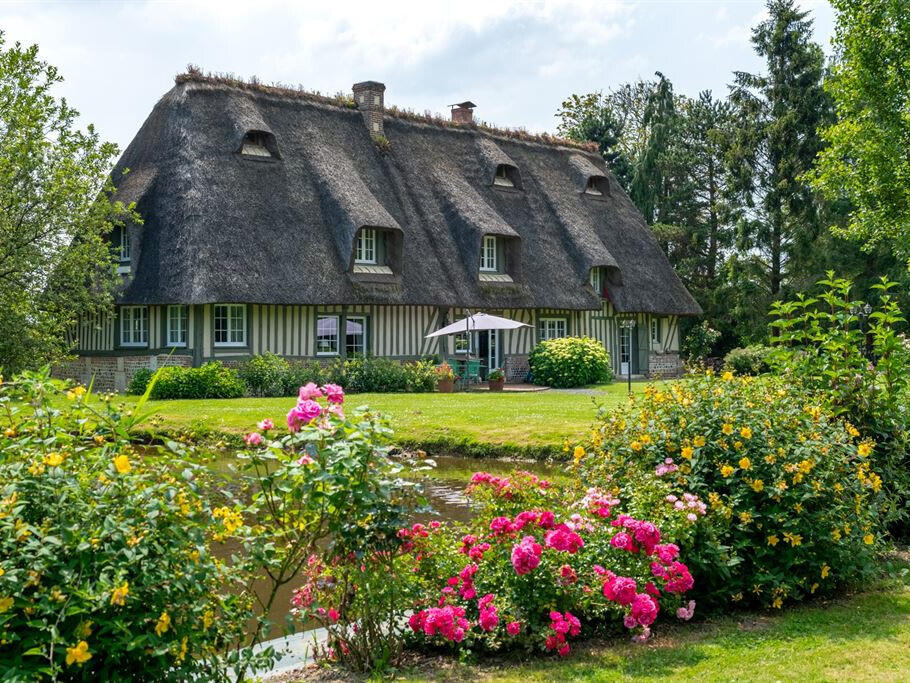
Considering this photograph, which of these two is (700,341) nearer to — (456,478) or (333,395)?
(456,478)

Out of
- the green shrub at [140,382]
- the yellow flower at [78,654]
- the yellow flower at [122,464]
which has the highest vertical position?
the green shrub at [140,382]

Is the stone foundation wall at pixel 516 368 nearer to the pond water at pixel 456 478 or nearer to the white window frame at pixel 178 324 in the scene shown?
the white window frame at pixel 178 324

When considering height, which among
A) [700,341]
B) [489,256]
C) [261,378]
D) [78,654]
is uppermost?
[489,256]

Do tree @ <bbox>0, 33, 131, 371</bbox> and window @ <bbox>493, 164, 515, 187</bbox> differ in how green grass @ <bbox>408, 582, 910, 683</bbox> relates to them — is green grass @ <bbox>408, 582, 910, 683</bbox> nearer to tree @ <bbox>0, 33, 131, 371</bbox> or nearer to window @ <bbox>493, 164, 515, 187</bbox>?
tree @ <bbox>0, 33, 131, 371</bbox>

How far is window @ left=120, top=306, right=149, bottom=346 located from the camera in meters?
24.2

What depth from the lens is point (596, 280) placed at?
31.7 meters

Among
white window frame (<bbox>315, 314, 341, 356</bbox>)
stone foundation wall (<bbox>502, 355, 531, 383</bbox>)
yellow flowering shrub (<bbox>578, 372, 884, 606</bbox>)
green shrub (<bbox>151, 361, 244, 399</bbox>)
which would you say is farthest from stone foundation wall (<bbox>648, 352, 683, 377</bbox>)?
yellow flowering shrub (<bbox>578, 372, 884, 606</bbox>)

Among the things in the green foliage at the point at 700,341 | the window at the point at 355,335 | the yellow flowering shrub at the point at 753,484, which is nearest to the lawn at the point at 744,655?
the yellow flowering shrub at the point at 753,484

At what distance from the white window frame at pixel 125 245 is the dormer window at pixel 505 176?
11984mm

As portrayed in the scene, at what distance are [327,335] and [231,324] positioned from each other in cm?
267

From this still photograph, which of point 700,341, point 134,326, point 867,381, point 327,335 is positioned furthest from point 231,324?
point 700,341

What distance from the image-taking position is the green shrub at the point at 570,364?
27.2m

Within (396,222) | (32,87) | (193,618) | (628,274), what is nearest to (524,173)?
(628,274)

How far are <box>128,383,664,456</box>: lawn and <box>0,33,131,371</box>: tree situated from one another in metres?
4.06
